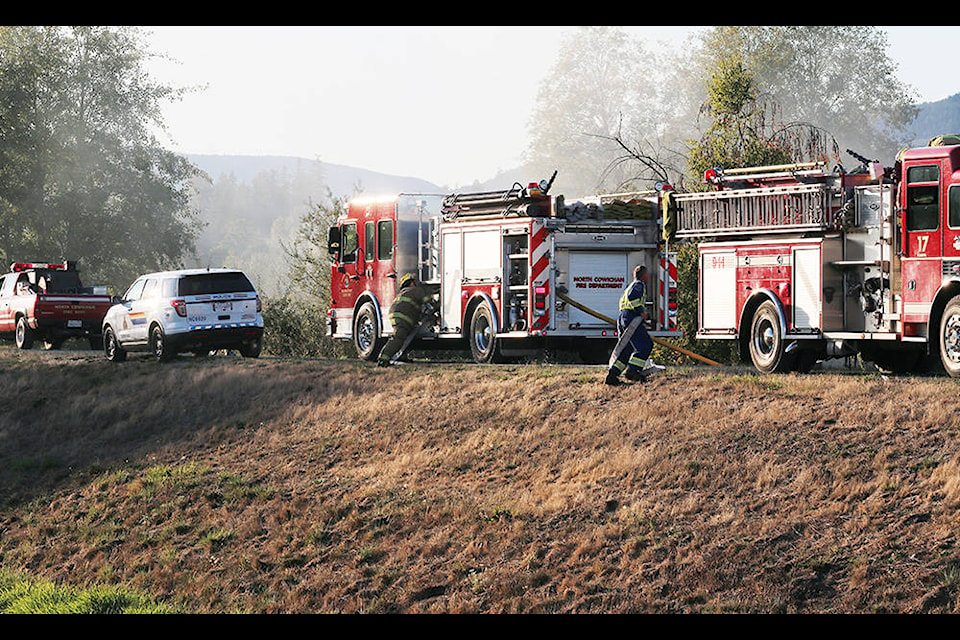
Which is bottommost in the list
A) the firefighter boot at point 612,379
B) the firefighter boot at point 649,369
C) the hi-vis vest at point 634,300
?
the firefighter boot at point 612,379

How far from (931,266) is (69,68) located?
49.4m

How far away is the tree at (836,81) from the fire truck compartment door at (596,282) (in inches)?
1762

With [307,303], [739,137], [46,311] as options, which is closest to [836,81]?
[307,303]

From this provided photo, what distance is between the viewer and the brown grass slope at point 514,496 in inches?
504

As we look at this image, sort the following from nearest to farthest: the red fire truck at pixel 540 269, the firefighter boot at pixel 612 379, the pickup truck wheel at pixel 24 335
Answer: the firefighter boot at pixel 612 379, the red fire truck at pixel 540 269, the pickup truck wheel at pixel 24 335

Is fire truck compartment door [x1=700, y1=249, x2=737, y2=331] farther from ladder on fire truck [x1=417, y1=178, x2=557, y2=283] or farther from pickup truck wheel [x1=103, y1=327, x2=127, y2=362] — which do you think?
pickup truck wheel [x1=103, y1=327, x2=127, y2=362]

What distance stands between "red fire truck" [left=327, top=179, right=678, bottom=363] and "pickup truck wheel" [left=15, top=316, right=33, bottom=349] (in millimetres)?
14794

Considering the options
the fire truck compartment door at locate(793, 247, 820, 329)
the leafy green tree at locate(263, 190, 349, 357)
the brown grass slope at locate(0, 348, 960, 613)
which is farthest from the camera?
the leafy green tree at locate(263, 190, 349, 357)

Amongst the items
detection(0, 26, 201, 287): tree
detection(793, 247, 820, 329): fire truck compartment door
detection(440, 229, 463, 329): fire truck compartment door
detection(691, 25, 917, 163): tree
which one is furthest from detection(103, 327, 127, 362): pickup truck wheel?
detection(691, 25, 917, 163): tree

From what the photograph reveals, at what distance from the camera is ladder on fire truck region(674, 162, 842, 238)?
19.2m

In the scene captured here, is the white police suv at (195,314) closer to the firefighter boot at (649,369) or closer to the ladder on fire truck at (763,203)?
the ladder on fire truck at (763,203)

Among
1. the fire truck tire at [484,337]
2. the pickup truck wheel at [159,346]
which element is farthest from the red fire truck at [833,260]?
the pickup truck wheel at [159,346]

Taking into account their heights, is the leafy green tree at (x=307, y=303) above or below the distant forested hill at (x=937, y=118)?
below

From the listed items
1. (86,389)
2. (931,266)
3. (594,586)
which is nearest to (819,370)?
(931,266)
